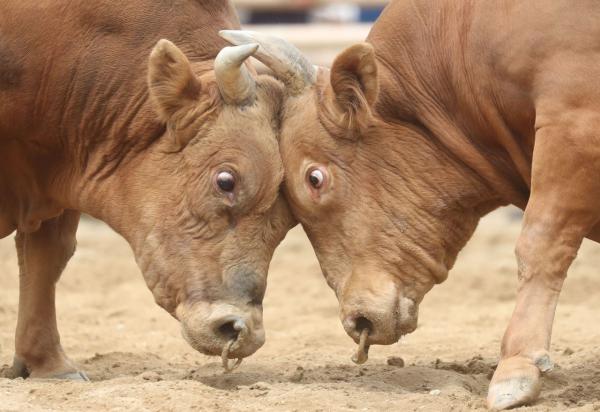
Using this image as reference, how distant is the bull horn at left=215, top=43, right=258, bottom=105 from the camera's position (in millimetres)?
6082

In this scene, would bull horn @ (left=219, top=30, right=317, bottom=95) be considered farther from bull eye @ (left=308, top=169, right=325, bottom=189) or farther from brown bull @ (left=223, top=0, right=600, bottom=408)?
bull eye @ (left=308, top=169, right=325, bottom=189)

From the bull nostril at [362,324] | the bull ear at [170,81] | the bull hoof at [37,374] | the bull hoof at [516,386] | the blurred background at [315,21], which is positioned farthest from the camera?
the blurred background at [315,21]

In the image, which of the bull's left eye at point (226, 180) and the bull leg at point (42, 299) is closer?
the bull's left eye at point (226, 180)

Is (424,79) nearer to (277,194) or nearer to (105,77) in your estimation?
(277,194)

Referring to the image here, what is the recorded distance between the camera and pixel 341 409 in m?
5.55

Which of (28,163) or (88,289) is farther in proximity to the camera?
(88,289)

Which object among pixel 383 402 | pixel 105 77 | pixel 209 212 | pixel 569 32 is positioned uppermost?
pixel 569 32

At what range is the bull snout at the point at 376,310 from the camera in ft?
20.6

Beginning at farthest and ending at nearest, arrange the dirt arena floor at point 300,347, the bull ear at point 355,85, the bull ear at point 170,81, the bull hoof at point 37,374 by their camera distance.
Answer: the bull hoof at point 37,374 → the bull ear at point 355,85 → the bull ear at point 170,81 → the dirt arena floor at point 300,347

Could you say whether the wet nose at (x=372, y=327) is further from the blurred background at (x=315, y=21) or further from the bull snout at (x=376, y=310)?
the blurred background at (x=315, y=21)

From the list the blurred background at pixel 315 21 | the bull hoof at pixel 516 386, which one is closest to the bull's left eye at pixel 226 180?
the bull hoof at pixel 516 386

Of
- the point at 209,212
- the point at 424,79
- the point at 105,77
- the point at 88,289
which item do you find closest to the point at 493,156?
the point at 424,79

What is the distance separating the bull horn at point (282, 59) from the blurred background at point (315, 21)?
658 cm

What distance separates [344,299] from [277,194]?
0.61 meters
